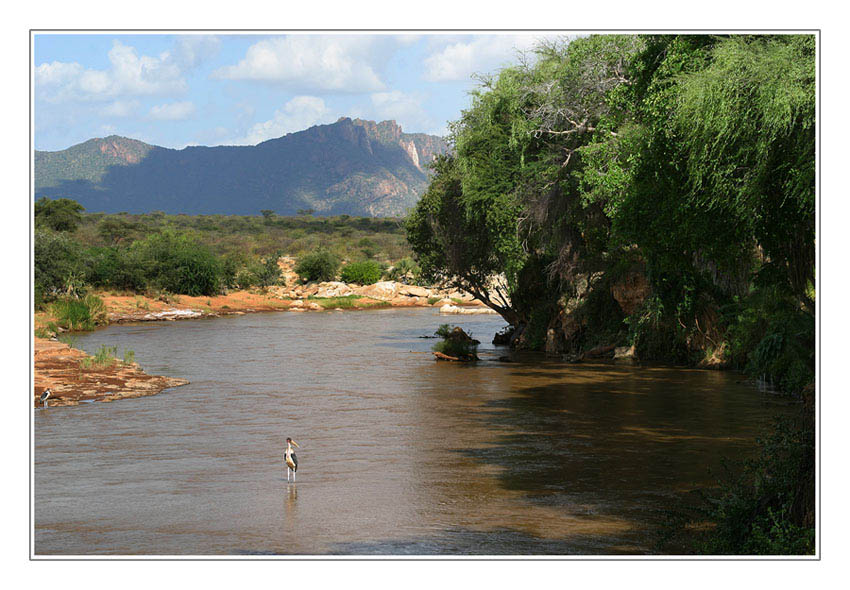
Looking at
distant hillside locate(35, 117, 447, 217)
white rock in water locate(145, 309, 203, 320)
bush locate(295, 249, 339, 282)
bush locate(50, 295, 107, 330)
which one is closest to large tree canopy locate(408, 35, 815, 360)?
bush locate(50, 295, 107, 330)

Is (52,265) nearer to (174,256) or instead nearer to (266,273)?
(174,256)

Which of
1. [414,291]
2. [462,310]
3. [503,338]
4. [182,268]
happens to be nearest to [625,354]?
[503,338]

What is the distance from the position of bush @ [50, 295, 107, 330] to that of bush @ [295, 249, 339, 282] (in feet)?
75.6

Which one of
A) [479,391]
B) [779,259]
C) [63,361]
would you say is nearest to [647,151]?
[779,259]

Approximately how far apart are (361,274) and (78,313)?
24.7 m

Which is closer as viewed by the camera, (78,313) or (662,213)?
(662,213)

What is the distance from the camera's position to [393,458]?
41.2 feet

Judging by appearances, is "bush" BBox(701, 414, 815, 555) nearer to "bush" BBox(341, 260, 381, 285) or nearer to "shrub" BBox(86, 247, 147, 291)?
"shrub" BBox(86, 247, 147, 291)

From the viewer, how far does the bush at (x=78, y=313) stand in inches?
1358

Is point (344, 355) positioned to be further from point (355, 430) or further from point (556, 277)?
point (355, 430)

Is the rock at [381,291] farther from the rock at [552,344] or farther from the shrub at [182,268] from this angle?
the rock at [552,344]

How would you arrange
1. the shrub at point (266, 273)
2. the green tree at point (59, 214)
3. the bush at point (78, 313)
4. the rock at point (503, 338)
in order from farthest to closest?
the green tree at point (59, 214) → the shrub at point (266, 273) → the bush at point (78, 313) → the rock at point (503, 338)

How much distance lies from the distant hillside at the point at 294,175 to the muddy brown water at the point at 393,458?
109091 millimetres

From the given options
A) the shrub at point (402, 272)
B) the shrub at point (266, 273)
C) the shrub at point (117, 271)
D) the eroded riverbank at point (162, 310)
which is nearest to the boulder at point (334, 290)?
the eroded riverbank at point (162, 310)
